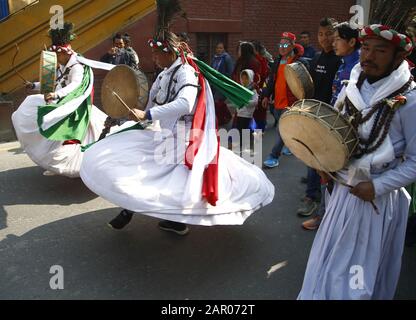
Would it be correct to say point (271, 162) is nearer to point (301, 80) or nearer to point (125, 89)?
point (301, 80)

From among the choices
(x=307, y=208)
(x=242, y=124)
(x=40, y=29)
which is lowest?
(x=242, y=124)

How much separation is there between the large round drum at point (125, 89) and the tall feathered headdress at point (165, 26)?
1.19ft

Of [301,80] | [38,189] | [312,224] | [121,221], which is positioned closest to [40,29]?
[38,189]

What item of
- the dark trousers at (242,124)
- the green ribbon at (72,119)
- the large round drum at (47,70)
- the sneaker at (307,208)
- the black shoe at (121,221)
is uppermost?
the large round drum at (47,70)

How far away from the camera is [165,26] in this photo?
143 inches

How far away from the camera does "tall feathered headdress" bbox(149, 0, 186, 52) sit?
3611mm

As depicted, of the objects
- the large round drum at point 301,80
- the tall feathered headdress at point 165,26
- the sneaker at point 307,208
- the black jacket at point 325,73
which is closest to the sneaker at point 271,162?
the sneaker at point 307,208

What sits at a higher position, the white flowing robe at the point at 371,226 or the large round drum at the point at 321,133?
the large round drum at the point at 321,133

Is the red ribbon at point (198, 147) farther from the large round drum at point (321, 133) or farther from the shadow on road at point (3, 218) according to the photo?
the shadow on road at point (3, 218)

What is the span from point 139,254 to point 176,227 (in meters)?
0.51

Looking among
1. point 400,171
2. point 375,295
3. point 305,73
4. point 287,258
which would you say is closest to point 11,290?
point 287,258

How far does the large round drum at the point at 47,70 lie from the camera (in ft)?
15.1

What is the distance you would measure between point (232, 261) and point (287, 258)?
1.64 feet

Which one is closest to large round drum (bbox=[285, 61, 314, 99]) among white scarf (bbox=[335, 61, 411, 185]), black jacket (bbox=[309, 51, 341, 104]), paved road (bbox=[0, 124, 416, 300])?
black jacket (bbox=[309, 51, 341, 104])
